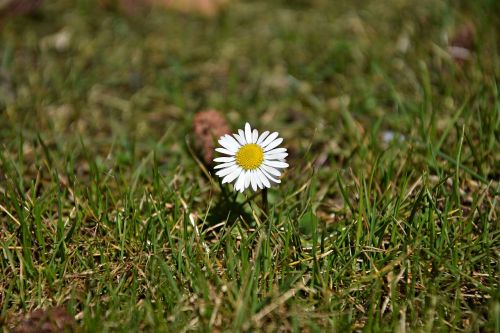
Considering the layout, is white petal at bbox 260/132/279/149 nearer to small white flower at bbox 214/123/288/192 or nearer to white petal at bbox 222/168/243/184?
small white flower at bbox 214/123/288/192

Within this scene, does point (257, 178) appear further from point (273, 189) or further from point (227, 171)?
point (273, 189)

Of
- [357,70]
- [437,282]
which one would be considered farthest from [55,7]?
[437,282]

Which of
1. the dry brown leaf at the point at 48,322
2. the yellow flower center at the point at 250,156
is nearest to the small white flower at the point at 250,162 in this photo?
the yellow flower center at the point at 250,156

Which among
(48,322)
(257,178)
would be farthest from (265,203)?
(48,322)

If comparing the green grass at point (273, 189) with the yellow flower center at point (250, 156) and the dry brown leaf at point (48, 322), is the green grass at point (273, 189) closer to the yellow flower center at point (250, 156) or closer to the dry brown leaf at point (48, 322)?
the dry brown leaf at point (48, 322)

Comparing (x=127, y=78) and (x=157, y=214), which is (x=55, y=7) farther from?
(x=157, y=214)
